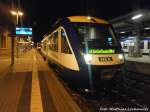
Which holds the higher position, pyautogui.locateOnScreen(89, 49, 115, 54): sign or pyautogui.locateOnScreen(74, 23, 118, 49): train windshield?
pyautogui.locateOnScreen(74, 23, 118, 49): train windshield

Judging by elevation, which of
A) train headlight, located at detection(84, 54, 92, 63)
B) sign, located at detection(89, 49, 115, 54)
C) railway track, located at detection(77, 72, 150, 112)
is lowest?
railway track, located at detection(77, 72, 150, 112)

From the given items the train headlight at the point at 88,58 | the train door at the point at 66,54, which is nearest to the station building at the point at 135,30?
the train door at the point at 66,54

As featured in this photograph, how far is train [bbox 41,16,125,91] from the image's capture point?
9586 millimetres

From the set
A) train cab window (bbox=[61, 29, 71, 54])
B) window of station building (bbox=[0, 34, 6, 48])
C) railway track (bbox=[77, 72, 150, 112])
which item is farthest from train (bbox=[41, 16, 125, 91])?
window of station building (bbox=[0, 34, 6, 48])

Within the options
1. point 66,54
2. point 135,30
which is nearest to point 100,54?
point 66,54

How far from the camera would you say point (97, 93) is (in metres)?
10.3

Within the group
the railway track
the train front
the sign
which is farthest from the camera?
the sign

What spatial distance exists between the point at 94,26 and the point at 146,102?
3483mm

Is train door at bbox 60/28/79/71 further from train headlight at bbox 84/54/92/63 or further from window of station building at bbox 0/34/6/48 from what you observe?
window of station building at bbox 0/34/6/48

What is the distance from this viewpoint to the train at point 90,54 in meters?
9.59

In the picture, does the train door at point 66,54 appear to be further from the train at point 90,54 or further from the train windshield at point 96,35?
the train windshield at point 96,35

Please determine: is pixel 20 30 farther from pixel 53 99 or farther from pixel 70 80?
pixel 53 99

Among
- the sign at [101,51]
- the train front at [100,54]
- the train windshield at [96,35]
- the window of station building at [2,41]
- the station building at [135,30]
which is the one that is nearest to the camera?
the train front at [100,54]

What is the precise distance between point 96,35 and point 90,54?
119 cm
